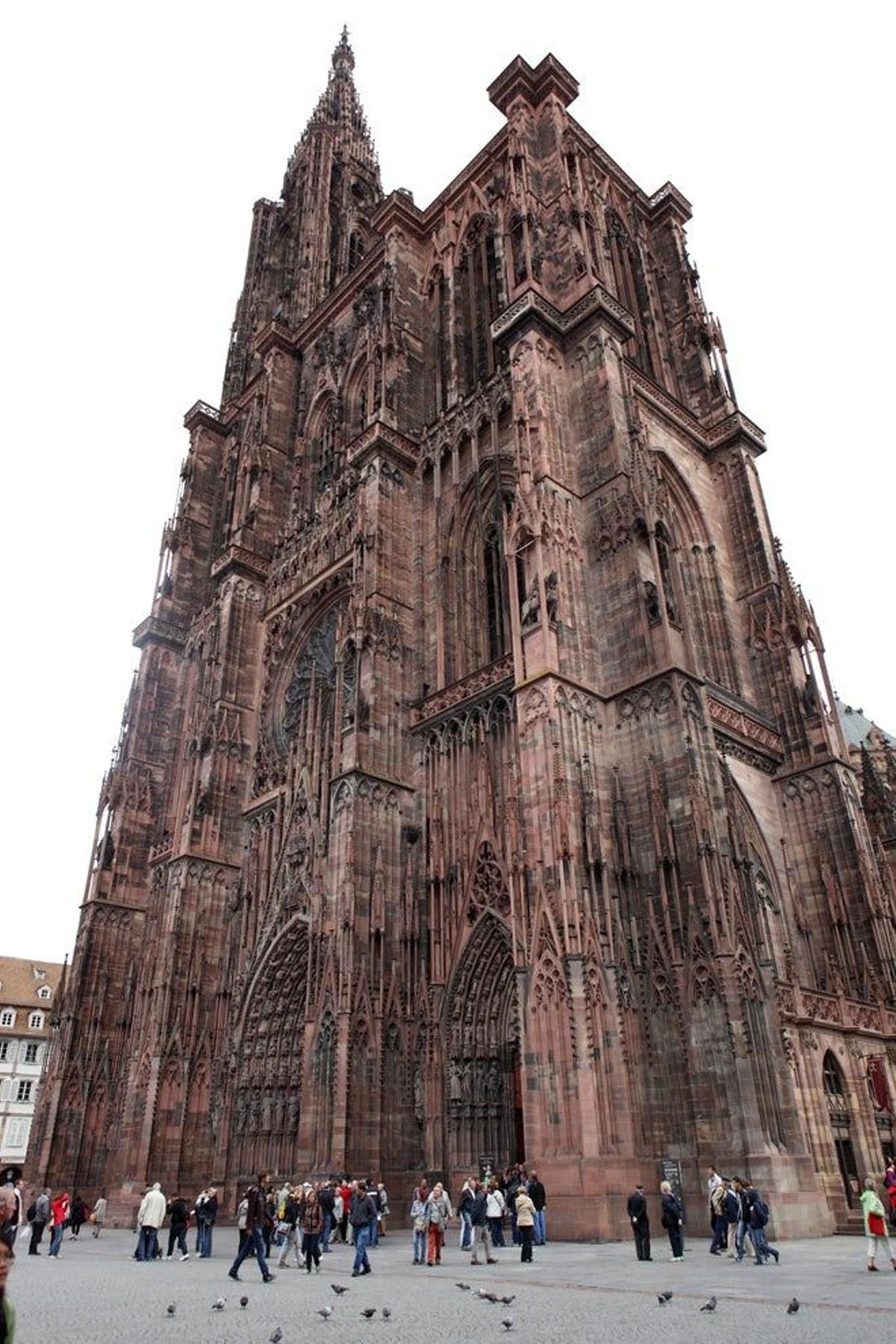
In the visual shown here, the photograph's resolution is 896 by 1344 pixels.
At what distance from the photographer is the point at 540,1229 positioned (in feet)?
48.7

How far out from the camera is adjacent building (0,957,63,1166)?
54.9 meters

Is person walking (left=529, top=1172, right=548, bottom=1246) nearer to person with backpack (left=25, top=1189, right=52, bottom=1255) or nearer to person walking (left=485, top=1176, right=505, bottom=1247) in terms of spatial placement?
person walking (left=485, top=1176, right=505, bottom=1247)

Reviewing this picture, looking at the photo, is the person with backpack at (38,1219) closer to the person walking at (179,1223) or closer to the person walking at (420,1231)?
the person walking at (179,1223)

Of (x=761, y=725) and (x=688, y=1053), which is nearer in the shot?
(x=688, y=1053)

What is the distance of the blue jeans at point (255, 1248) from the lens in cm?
1174

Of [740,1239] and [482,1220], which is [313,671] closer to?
[482,1220]

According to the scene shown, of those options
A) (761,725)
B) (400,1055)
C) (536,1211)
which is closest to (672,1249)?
(536,1211)

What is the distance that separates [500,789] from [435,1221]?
9937mm

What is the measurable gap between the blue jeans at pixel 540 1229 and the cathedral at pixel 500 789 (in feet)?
1.05

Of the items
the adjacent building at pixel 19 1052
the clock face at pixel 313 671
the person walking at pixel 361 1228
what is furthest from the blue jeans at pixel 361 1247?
the adjacent building at pixel 19 1052

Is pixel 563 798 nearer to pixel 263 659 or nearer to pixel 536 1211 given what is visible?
pixel 536 1211

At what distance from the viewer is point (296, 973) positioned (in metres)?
25.6

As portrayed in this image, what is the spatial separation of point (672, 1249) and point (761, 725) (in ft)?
45.3

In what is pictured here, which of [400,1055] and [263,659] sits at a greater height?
[263,659]
